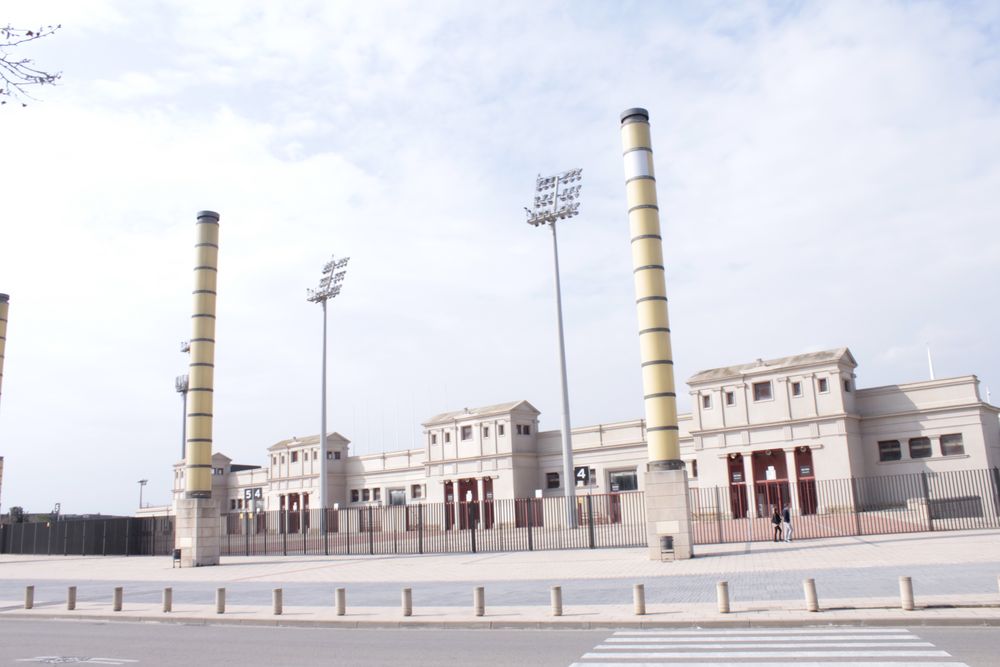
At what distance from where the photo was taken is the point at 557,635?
44.8 feet

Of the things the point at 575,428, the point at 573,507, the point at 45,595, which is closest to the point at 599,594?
the point at 45,595

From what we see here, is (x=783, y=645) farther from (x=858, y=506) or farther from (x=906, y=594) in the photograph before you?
(x=858, y=506)

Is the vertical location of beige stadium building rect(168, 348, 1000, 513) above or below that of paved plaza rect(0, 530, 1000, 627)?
above

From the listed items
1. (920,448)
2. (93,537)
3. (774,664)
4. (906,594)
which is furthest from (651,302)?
(93,537)

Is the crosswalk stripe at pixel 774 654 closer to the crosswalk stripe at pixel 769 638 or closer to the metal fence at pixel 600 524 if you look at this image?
the crosswalk stripe at pixel 769 638

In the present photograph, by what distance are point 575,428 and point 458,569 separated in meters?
37.6

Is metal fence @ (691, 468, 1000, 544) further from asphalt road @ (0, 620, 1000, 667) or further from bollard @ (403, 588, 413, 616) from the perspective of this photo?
asphalt road @ (0, 620, 1000, 667)

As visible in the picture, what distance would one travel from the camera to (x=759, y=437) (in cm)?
5303

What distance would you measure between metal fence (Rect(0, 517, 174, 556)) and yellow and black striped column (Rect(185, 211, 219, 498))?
395 inches

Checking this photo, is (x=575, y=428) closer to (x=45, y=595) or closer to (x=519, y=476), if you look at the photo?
(x=519, y=476)

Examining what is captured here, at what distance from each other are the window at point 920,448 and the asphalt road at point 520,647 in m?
41.6

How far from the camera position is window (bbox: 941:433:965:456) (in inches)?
1909

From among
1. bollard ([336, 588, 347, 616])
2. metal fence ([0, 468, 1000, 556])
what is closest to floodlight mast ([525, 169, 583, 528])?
metal fence ([0, 468, 1000, 556])

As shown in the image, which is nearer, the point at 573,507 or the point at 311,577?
the point at 311,577
